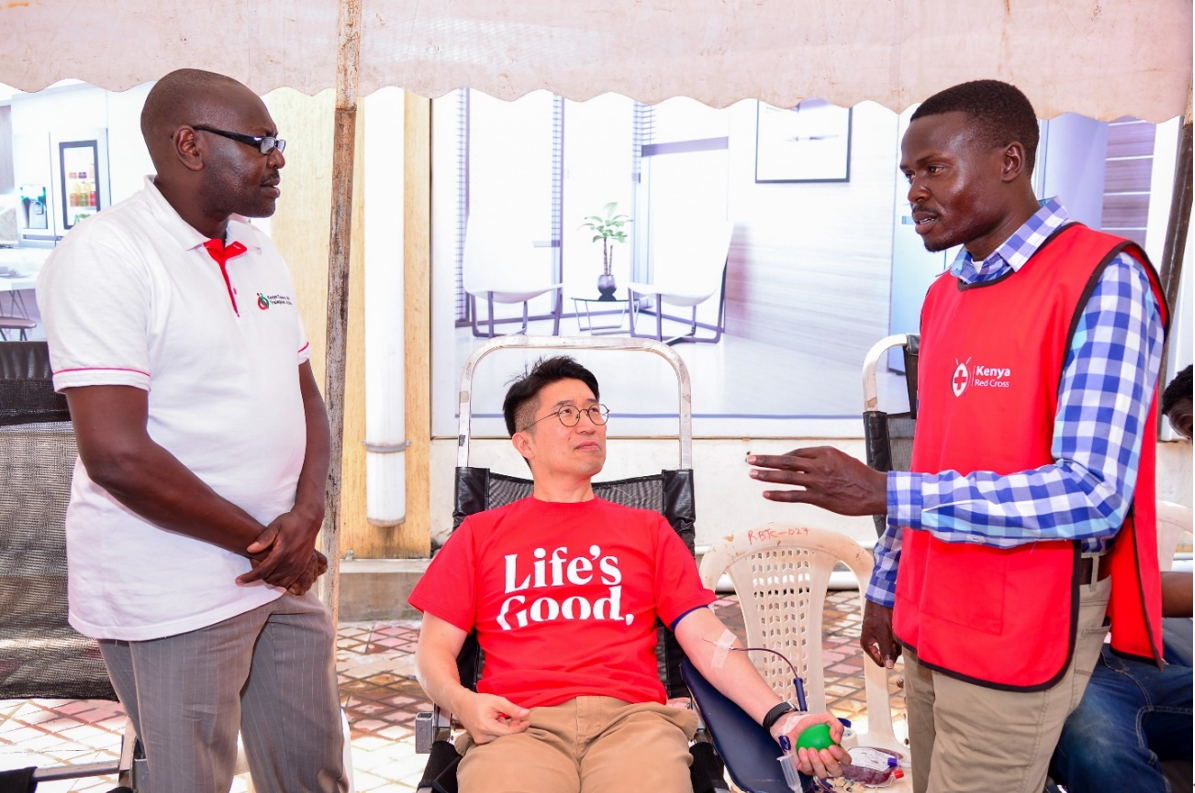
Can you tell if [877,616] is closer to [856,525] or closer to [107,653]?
[107,653]

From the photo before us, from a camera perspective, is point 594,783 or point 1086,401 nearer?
point 1086,401

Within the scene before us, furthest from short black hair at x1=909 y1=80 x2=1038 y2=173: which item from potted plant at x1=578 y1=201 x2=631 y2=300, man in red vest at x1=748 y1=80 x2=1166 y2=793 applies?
potted plant at x1=578 y1=201 x2=631 y2=300

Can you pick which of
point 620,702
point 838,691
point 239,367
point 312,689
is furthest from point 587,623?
point 838,691

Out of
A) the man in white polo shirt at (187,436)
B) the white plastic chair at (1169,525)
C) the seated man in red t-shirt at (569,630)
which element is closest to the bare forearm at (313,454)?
the man in white polo shirt at (187,436)

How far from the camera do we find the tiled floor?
12.5ft

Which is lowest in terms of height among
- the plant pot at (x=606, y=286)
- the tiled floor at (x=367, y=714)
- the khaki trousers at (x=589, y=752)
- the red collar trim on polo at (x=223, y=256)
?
the tiled floor at (x=367, y=714)

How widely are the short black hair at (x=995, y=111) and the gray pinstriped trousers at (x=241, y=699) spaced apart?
181 cm

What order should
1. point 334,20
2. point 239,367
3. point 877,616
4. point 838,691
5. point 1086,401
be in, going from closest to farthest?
point 1086,401 < point 239,367 < point 877,616 < point 334,20 < point 838,691

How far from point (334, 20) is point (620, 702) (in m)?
2.18

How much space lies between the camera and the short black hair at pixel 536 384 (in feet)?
9.49

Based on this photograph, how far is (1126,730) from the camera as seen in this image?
2314 millimetres

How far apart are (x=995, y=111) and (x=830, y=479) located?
2.54 feet

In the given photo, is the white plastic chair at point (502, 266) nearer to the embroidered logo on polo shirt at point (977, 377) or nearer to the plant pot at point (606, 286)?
the plant pot at point (606, 286)

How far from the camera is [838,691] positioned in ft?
14.8
